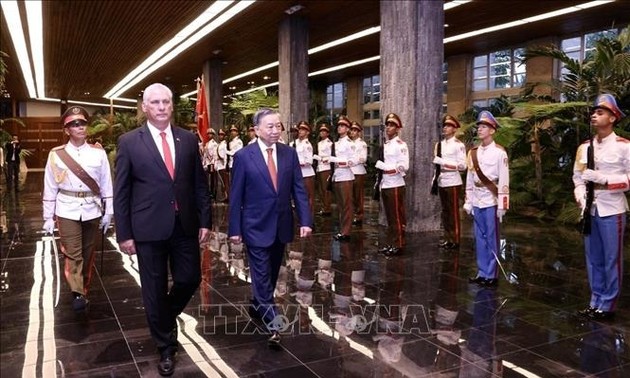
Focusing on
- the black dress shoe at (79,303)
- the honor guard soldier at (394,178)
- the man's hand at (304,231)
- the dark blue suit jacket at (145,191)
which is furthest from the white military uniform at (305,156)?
the dark blue suit jacket at (145,191)

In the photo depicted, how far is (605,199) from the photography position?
423cm

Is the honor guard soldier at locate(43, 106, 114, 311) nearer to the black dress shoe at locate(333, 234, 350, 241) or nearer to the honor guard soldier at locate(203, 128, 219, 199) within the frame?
the black dress shoe at locate(333, 234, 350, 241)

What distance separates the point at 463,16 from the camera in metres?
12.9

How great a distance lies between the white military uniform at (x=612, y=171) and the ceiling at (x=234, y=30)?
814 cm

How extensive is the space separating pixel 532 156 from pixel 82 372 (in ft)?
33.1

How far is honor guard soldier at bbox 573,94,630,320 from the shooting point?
13.7ft

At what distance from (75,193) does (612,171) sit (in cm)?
432

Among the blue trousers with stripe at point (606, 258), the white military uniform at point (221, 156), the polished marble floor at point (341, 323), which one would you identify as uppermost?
the white military uniform at point (221, 156)

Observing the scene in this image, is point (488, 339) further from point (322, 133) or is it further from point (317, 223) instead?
point (322, 133)

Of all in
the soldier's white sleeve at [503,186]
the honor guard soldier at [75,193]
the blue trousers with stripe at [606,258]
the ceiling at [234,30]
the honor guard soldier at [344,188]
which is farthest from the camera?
the ceiling at [234,30]

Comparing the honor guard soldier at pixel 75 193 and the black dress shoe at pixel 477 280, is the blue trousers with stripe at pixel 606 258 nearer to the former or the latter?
the black dress shoe at pixel 477 280

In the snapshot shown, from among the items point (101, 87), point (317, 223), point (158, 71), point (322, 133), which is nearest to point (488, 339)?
point (317, 223)

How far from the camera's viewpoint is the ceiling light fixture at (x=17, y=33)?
415 inches

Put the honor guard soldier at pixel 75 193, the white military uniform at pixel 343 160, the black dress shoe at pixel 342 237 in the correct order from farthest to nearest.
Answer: the white military uniform at pixel 343 160
the black dress shoe at pixel 342 237
the honor guard soldier at pixel 75 193
